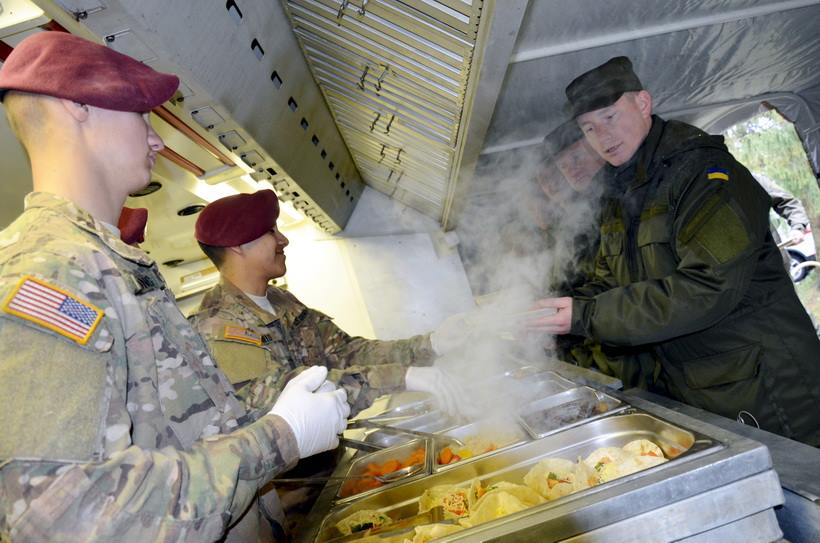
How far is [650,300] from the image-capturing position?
6.78ft

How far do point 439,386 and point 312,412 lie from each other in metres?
1.10

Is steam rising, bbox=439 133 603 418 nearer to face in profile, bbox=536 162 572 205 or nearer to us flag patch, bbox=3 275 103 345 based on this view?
face in profile, bbox=536 162 572 205

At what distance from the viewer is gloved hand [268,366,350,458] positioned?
145 centimetres

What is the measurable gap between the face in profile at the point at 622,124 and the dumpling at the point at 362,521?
6.56ft

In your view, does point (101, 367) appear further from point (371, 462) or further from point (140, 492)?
point (371, 462)

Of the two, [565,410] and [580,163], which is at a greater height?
[580,163]

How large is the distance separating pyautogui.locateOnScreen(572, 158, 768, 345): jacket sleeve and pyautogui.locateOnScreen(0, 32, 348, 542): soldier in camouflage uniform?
1.33 meters

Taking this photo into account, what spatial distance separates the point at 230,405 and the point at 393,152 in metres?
2.56

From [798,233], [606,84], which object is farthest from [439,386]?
[798,233]

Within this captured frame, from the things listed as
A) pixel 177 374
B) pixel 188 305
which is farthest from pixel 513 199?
pixel 177 374

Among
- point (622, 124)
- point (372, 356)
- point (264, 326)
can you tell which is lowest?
point (372, 356)

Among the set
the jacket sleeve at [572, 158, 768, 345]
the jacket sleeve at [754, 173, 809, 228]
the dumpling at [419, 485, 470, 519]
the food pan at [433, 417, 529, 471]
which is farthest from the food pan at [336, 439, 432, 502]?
the jacket sleeve at [754, 173, 809, 228]

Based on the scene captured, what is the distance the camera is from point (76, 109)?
124cm

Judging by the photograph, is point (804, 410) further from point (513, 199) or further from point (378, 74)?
point (513, 199)
